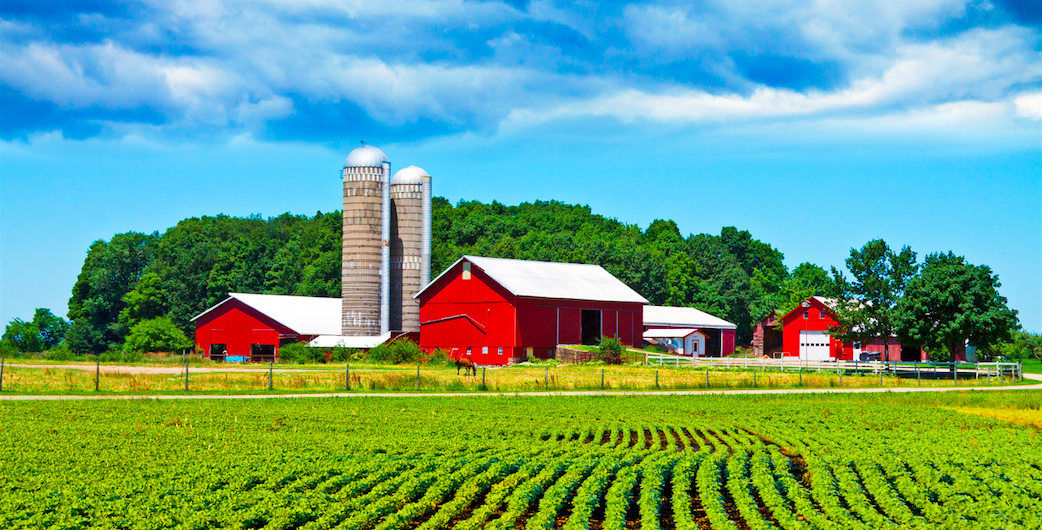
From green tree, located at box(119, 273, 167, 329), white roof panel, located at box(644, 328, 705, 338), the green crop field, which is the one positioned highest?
green tree, located at box(119, 273, 167, 329)

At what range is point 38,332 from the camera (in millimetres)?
94750

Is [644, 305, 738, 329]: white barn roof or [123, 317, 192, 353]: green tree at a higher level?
[644, 305, 738, 329]: white barn roof

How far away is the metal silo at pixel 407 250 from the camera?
71438mm

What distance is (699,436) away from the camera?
2152 centimetres

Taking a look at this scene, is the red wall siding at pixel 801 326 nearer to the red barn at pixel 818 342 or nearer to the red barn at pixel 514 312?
the red barn at pixel 818 342

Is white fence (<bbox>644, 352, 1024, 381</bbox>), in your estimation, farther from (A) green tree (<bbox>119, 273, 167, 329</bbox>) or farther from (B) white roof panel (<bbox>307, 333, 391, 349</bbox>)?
(A) green tree (<bbox>119, 273, 167, 329</bbox>)

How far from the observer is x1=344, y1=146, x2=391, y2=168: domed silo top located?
69.9 meters

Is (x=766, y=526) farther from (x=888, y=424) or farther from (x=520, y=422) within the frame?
(x=888, y=424)

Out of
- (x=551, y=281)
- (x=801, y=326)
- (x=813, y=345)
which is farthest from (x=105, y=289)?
(x=813, y=345)

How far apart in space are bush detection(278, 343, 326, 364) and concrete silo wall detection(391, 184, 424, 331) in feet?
27.4

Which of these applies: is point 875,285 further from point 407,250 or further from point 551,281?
point 407,250

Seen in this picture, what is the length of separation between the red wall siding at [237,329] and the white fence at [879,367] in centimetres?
2912

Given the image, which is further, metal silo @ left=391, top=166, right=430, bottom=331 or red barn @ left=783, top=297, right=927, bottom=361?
red barn @ left=783, top=297, right=927, bottom=361

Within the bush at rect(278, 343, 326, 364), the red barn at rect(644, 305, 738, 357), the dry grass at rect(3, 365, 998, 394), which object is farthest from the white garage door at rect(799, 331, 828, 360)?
the bush at rect(278, 343, 326, 364)
